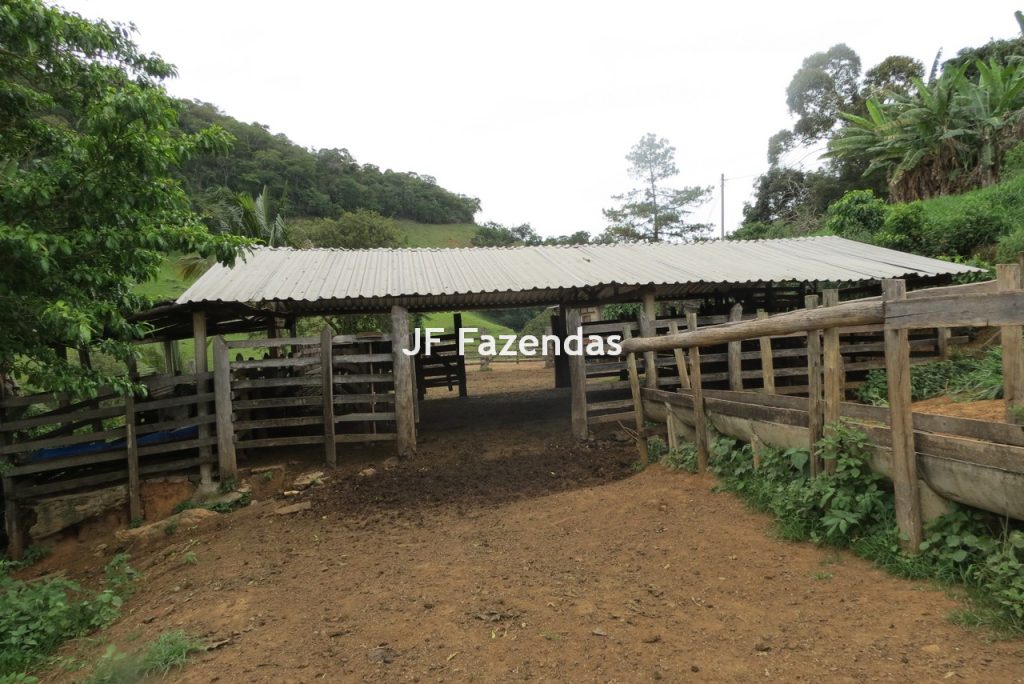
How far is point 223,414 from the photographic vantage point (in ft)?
23.0

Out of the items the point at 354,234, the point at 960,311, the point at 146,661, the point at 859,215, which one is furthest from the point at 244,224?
the point at 960,311

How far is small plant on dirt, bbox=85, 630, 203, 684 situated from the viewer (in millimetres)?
2932

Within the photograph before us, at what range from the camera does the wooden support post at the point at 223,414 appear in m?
6.96

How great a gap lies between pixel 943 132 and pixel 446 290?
54.1ft

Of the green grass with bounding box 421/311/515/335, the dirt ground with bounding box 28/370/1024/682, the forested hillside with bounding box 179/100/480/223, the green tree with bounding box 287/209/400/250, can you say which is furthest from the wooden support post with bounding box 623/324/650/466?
the forested hillside with bounding box 179/100/480/223

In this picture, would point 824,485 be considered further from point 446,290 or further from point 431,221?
point 431,221

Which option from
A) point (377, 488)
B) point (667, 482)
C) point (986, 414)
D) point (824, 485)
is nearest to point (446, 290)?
point (377, 488)

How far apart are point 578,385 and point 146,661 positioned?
5746 millimetres

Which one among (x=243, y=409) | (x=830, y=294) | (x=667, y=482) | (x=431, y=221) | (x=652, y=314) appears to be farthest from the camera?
(x=431, y=221)

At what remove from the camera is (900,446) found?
317cm

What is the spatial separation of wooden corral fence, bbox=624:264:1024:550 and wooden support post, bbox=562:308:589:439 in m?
2.98

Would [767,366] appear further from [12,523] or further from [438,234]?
[438,234]

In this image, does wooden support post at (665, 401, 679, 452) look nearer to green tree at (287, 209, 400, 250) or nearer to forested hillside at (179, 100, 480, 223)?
green tree at (287, 209, 400, 250)

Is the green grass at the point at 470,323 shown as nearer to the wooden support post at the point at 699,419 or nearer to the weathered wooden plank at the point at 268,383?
the weathered wooden plank at the point at 268,383
